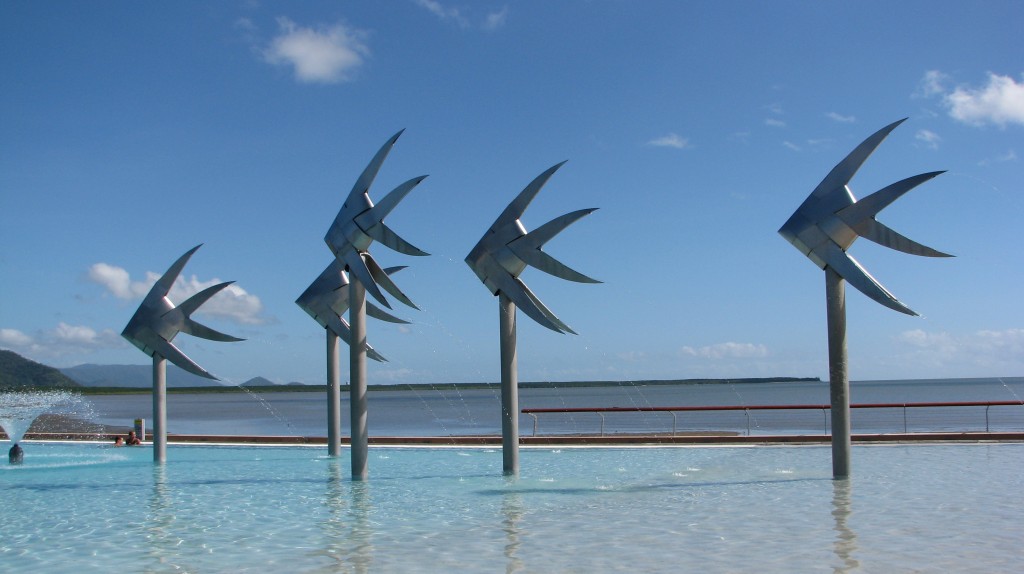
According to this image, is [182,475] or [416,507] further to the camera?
[182,475]

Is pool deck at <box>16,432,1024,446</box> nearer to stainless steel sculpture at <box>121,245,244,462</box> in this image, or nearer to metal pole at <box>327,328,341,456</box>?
metal pole at <box>327,328,341,456</box>

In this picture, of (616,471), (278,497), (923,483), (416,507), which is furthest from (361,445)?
(923,483)

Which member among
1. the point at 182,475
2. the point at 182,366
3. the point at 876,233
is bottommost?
the point at 182,475

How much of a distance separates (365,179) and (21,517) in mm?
6919

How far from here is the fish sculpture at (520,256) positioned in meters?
15.0

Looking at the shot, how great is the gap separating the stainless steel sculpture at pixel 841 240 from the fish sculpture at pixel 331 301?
28.0ft

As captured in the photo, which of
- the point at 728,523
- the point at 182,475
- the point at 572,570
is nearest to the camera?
the point at 572,570

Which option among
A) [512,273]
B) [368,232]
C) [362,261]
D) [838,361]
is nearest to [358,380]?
[362,261]

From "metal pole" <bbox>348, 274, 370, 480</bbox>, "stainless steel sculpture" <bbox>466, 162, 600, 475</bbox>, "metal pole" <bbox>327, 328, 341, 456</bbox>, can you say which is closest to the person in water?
"metal pole" <bbox>327, 328, 341, 456</bbox>

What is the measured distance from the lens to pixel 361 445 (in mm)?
15289

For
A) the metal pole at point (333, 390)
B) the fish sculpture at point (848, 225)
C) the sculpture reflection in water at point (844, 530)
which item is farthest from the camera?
the metal pole at point (333, 390)

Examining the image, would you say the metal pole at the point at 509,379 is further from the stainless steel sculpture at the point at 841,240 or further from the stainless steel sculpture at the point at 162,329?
the stainless steel sculpture at the point at 162,329

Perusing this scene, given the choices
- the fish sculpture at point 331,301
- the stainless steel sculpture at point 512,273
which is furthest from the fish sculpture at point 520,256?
the fish sculpture at point 331,301

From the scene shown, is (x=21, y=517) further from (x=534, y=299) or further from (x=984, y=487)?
(x=984, y=487)
